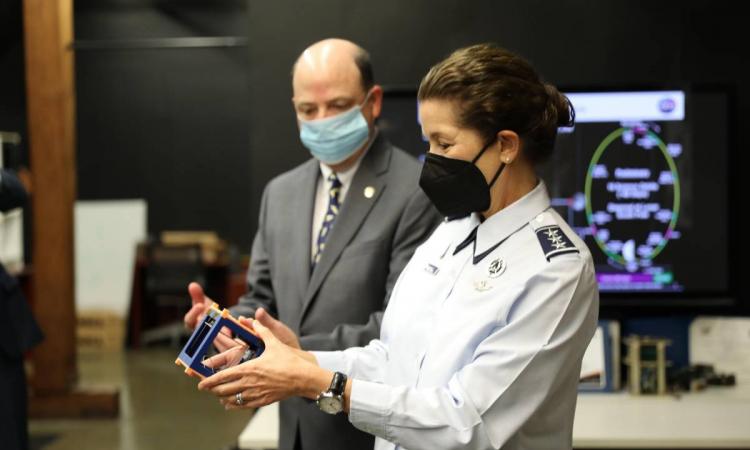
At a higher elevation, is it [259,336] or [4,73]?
[4,73]

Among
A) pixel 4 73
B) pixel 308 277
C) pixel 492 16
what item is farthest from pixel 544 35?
pixel 4 73

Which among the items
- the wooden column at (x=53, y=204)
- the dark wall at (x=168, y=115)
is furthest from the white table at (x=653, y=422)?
the dark wall at (x=168, y=115)

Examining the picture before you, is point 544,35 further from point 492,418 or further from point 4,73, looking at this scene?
point 4,73

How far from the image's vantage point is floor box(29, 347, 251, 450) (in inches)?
246

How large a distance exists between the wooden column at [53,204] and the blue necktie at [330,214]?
4348 mm

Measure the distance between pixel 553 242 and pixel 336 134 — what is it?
975 mm

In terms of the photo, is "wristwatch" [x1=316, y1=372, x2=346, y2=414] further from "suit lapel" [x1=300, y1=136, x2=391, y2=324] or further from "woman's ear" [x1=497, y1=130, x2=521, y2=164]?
"suit lapel" [x1=300, y1=136, x2=391, y2=324]

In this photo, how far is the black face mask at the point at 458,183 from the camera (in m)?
1.78

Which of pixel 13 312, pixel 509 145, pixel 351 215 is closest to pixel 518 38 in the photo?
pixel 351 215

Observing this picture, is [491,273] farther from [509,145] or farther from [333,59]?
[333,59]

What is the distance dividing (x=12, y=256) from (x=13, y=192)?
5.35 m

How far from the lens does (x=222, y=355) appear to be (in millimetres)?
1809

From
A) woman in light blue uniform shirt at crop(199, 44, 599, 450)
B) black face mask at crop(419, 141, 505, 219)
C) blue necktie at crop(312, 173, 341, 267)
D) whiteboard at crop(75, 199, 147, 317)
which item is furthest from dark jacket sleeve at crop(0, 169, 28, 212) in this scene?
whiteboard at crop(75, 199, 147, 317)

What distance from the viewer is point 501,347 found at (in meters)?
1.64
